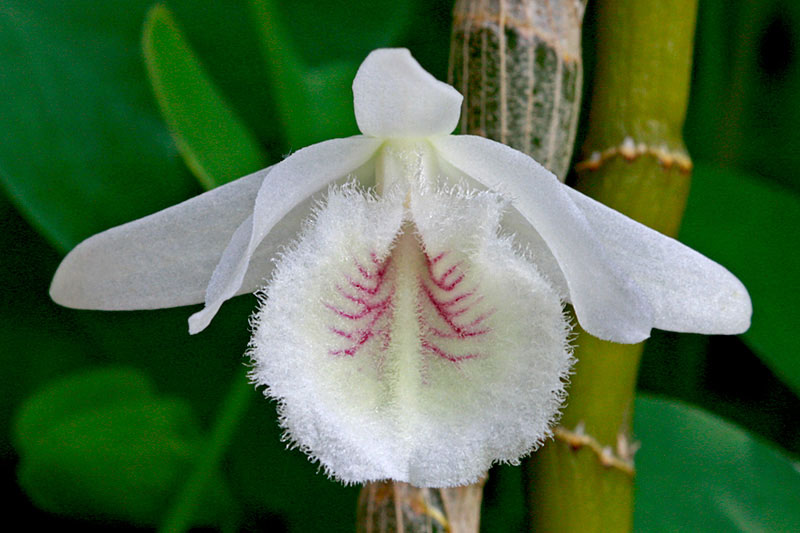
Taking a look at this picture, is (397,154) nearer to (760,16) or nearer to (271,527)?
(271,527)

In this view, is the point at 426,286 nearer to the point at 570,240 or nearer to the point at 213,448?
the point at 570,240

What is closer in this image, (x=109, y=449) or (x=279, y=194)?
(x=279, y=194)

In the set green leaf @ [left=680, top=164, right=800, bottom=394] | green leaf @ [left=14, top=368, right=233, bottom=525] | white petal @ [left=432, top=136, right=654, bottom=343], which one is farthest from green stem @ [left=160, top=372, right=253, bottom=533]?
green leaf @ [left=680, top=164, right=800, bottom=394]

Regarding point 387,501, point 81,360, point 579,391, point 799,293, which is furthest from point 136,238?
point 799,293

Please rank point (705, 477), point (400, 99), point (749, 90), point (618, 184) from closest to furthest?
1. point (400, 99)
2. point (618, 184)
3. point (705, 477)
4. point (749, 90)

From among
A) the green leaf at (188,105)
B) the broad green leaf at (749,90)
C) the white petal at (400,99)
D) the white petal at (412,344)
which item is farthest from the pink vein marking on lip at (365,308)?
the broad green leaf at (749,90)

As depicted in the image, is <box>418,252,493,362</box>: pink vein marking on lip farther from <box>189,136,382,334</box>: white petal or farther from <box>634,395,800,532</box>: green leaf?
<box>634,395,800,532</box>: green leaf

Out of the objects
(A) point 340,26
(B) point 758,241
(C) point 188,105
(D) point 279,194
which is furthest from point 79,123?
(B) point 758,241
